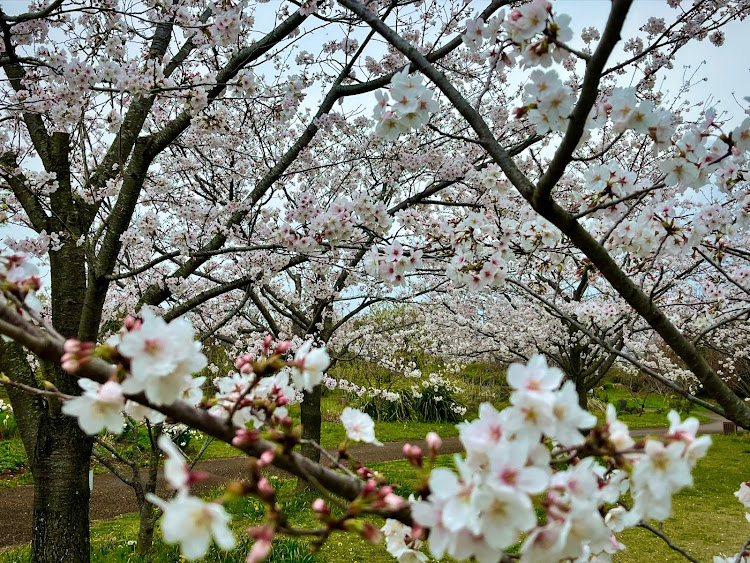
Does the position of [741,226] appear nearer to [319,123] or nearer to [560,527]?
[560,527]

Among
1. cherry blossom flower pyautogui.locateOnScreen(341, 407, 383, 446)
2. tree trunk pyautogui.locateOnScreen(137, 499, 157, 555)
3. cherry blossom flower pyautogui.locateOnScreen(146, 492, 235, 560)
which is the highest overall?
cherry blossom flower pyautogui.locateOnScreen(341, 407, 383, 446)

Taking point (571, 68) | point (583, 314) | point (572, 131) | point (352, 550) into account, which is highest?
point (571, 68)

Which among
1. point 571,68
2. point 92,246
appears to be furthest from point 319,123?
A: point 571,68

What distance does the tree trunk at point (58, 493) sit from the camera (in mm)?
3039

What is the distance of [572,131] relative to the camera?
4.30 feet

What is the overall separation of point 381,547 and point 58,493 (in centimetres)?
268

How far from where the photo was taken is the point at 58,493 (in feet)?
10.1

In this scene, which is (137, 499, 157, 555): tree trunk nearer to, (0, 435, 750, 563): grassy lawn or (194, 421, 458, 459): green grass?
(0, 435, 750, 563): grassy lawn

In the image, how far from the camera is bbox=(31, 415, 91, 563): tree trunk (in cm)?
304

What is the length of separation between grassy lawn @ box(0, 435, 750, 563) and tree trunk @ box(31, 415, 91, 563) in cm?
108

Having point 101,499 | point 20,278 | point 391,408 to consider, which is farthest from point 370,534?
point 391,408

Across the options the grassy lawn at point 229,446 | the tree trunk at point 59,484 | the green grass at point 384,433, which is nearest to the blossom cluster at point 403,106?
the tree trunk at point 59,484

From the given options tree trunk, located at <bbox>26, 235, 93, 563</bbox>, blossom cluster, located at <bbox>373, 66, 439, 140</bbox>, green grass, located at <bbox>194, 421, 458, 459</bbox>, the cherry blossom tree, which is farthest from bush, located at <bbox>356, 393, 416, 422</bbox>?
blossom cluster, located at <bbox>373, 66, 439, 140</bbox>

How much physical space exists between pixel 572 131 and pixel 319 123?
3054 millimetres
